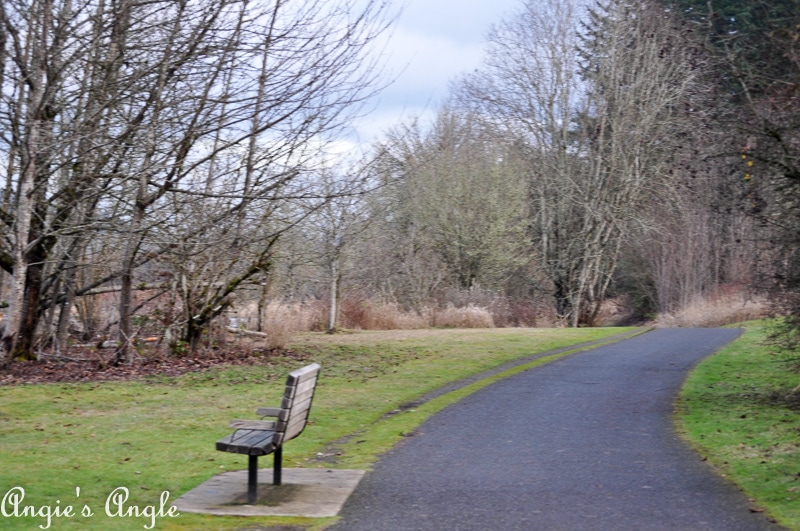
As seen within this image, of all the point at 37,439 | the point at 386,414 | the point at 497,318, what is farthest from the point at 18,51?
the point at 497,318

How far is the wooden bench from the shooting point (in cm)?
711

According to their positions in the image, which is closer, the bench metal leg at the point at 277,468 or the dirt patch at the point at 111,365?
the bench metal leg at the point at 277,468

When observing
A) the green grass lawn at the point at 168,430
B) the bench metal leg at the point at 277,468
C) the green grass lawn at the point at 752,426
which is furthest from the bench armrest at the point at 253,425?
the green grass lawn at the point at 752,426

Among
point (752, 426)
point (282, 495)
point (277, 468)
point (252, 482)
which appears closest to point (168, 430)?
point (277, 468)

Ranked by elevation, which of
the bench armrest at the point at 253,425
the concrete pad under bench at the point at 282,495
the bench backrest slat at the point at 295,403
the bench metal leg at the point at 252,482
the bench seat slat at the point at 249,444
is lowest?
the concrete pad under bench at the point at 282,495

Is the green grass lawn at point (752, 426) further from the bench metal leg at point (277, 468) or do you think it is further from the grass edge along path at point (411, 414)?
the bench metal leg at point (277, 468)

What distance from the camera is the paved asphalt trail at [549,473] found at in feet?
22.5

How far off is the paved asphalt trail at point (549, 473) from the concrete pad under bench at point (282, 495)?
192mm

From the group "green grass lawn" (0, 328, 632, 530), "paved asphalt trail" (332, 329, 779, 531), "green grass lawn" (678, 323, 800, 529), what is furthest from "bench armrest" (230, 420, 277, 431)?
"green grass lawn" (678, 323, 800, 529)

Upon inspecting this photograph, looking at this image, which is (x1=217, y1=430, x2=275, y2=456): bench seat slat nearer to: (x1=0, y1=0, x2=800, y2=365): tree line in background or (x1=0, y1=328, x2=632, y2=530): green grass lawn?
(x1=0, y1=328, x2=632, y2=530): green grass lawn

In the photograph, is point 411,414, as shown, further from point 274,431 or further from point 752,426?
point 274,431

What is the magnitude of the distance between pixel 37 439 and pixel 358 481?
14.0 ft

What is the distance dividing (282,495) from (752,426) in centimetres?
644

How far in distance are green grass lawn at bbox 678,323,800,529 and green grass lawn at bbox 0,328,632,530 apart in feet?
11.7
